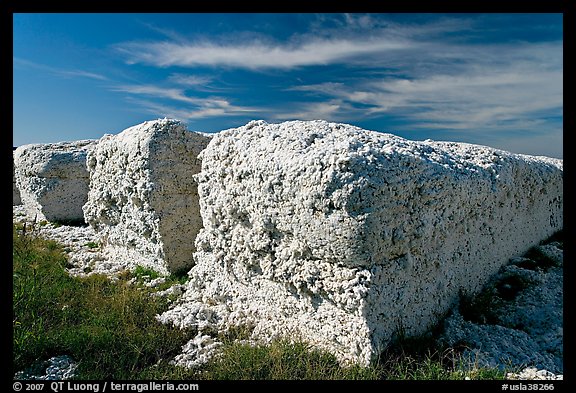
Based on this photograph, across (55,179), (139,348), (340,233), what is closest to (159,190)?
(139,348)

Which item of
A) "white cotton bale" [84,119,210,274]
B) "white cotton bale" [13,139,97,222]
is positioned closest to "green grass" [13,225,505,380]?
"white cotton bale" [84,119,210,274]

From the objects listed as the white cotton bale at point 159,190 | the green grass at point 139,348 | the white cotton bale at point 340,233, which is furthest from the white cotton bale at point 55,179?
the white cotton bale at point 340,233

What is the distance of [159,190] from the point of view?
7.99 meters

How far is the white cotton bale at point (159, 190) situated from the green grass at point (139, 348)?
0.99 m

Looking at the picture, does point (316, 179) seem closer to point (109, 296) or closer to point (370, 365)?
point (370, 365)

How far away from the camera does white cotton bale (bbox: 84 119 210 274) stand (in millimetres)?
7980

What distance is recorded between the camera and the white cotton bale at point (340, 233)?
14.6 feet

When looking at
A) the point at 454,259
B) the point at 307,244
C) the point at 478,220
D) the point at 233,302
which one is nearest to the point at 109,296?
the point at 233,302

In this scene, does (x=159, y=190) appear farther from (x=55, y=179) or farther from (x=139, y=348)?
(x=55, y=179)

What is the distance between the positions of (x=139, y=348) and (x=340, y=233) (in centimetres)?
290

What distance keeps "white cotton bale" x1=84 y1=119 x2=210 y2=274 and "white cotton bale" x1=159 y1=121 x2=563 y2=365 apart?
55.7 inches

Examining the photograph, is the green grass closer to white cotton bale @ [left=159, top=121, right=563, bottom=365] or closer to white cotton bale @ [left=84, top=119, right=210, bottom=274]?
white cotton bale @ [left=159, top=121, right=563, bottom=365]

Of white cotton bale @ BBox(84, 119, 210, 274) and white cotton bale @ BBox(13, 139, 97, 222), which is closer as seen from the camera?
white cotton bale @ BBox(84, 119, 210, 274)
